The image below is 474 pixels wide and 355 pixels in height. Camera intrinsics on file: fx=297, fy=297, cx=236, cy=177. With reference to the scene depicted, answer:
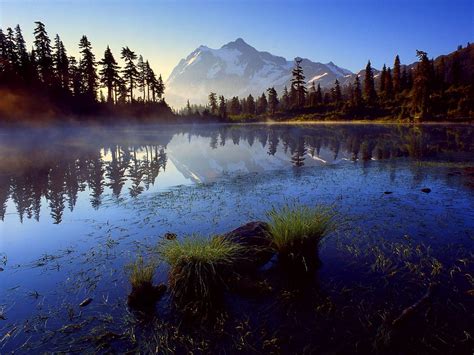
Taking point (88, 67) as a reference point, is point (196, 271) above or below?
below

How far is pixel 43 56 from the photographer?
68.9 meters

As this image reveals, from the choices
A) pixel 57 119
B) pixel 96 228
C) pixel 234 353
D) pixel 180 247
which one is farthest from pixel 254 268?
pixel 57 119

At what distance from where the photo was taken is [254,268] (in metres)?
7.47

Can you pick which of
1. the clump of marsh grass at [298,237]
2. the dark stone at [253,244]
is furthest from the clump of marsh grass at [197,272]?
the clump of marsh grass at [298,237]

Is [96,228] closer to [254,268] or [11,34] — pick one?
[254,268]

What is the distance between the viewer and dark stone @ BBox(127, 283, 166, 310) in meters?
6.04

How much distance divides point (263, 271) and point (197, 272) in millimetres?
2032

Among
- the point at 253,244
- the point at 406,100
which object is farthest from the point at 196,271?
the point at 406,100

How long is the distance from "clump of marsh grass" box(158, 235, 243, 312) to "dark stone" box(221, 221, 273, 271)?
851 mm

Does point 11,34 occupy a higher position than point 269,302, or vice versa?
point 11,34

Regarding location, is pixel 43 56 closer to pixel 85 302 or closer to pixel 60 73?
pixel 60 73

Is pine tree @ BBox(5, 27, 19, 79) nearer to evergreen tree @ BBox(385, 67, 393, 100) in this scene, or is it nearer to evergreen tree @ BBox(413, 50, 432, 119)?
evergreen tree @ BBox(413, 50, 432, 119)

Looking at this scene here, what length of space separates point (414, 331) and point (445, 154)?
2538cm

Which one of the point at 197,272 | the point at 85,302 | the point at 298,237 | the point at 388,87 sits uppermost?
the point at 388,87
